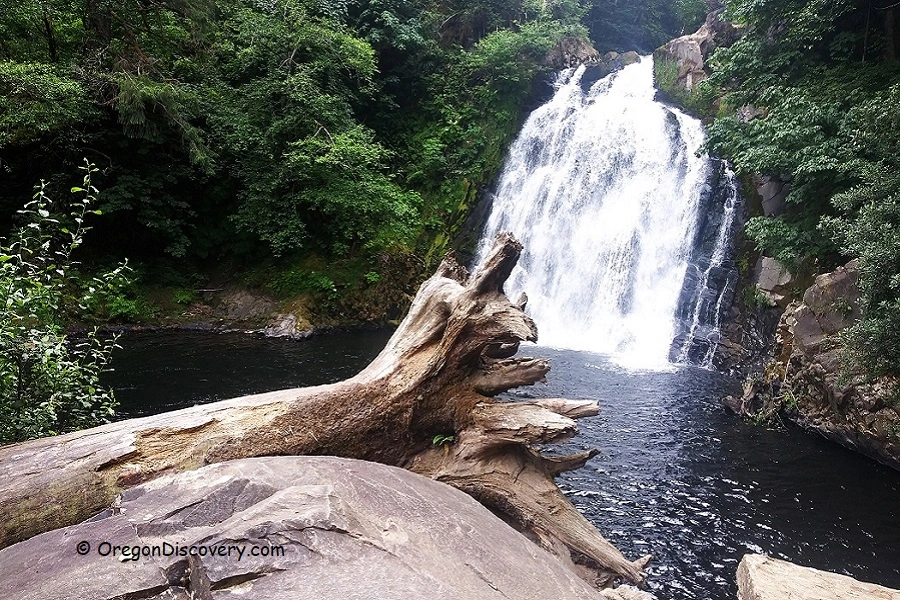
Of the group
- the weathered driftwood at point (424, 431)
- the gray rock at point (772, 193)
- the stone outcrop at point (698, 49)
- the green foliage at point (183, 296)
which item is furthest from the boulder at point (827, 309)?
the green foliage at point (183, 296)

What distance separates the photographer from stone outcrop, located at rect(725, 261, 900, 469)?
27.6ft

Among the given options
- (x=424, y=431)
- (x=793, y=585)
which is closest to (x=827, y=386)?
(x=793, y=585)

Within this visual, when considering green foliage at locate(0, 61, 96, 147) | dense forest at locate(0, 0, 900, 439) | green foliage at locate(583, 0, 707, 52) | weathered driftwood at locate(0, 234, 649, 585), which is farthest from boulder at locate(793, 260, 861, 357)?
green foliage at locate(583, 0, 707, 52)

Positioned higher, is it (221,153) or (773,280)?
(221,153)

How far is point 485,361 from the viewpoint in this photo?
5.21 metres

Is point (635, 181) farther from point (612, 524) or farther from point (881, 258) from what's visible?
point (612, 524)

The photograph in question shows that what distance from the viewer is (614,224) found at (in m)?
18.4

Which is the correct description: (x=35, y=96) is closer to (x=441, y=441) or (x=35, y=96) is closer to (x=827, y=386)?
(x=441, y=441)

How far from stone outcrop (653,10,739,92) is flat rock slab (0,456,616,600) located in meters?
23.0

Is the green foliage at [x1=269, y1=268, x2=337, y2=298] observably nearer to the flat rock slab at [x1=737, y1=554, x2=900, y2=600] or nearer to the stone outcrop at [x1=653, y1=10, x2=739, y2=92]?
the flat rock slab at [x1=737, y1=554, x2=900, y2=600]

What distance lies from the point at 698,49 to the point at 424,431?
78.1ft

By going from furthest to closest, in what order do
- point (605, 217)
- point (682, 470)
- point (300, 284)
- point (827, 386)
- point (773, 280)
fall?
1. point (605, 217)
2. point (300, 284)
3. point (773, 280)
4. point (827, 386)
5. point (682, 470)

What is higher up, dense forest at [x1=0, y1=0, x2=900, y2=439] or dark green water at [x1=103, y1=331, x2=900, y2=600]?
dense forest at [x1=0, y1=0, x2=900, y2=439]

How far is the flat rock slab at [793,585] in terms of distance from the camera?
3948 millimetres
